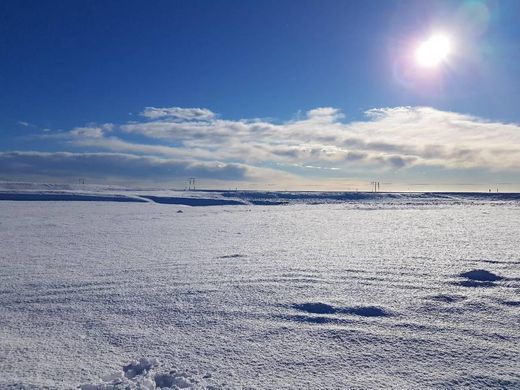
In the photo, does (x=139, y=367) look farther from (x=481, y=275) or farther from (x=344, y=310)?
(x=481, y=275)

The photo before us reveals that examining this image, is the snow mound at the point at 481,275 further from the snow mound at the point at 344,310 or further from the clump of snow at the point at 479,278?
the snow mound at the point at 344,310

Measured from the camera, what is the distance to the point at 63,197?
107 feet

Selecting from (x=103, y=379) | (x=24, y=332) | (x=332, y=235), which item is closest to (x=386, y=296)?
(x=103, y=379)

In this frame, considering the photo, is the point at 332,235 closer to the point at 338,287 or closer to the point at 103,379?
the point at 338,287

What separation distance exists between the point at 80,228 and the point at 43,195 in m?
23.8

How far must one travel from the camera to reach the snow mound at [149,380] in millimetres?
2870

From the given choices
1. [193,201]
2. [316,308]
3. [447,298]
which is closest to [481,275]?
[447,298]

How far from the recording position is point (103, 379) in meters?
2.98

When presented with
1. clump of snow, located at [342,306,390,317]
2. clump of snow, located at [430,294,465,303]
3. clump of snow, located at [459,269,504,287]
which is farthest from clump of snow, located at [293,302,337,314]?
clump of snow, located at [459,269,504,287]

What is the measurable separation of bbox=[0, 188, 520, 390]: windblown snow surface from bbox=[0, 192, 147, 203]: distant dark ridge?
25635 mm

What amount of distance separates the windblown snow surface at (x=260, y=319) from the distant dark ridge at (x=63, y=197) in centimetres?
2563

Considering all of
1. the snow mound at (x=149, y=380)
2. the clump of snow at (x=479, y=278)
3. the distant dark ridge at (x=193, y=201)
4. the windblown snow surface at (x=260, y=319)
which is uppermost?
the distant dark ridge at (x=193, y=201)

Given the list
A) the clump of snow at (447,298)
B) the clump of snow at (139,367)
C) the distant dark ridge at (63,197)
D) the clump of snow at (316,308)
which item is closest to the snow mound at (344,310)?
the clump of snow at (316,308)

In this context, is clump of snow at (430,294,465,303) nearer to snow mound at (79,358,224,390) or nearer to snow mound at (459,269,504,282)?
snow mound at (459,269,504,282)
